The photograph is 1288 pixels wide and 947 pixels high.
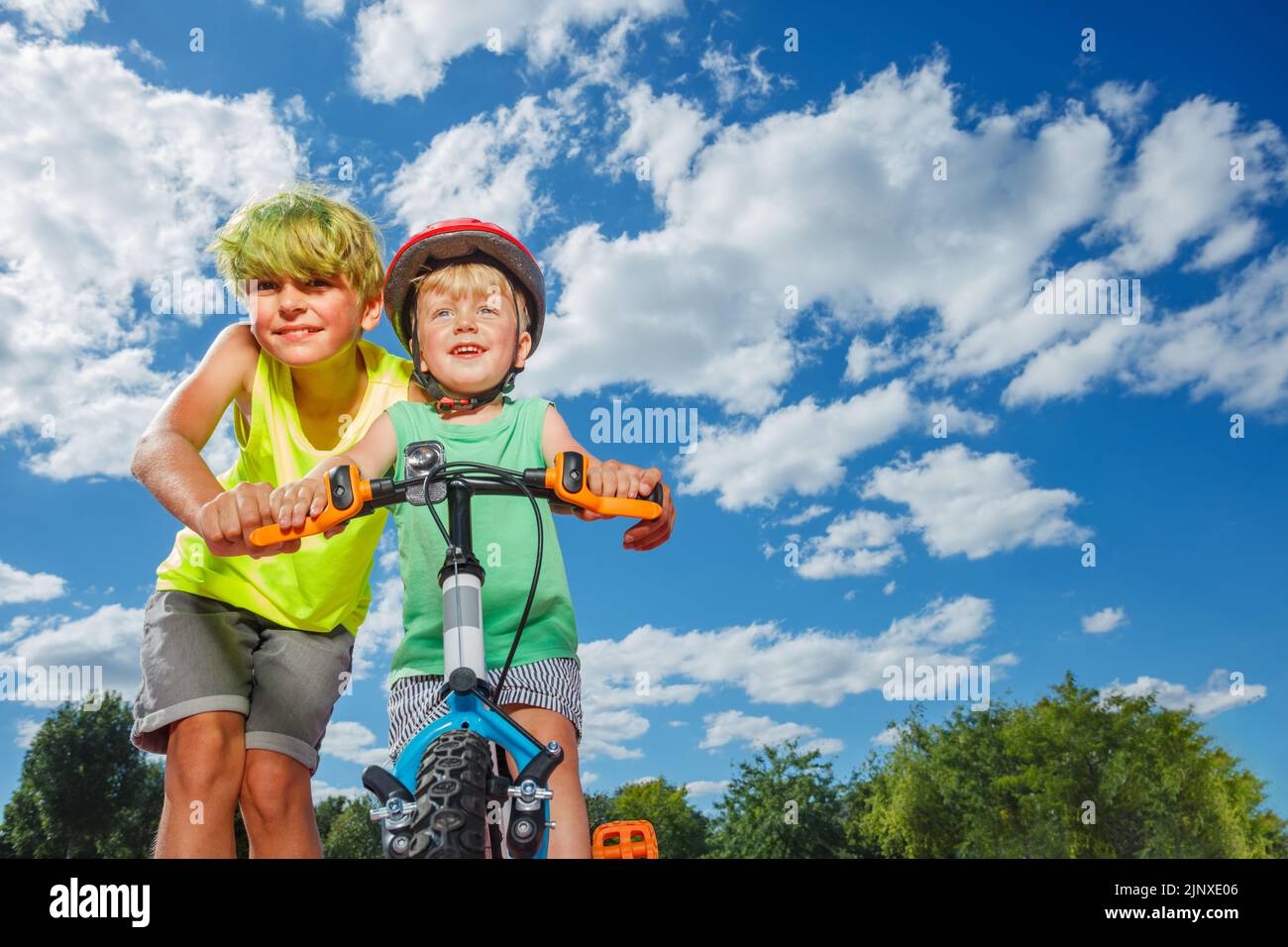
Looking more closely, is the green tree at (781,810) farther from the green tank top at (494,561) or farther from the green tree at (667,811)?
the green tank top at (494,561)

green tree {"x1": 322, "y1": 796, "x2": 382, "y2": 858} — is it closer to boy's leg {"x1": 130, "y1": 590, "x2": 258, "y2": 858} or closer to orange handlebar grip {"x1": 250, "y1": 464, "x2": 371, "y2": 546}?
boy's leg {"x1": 130, "y1": 590, "x2": 258, "y2": 858}

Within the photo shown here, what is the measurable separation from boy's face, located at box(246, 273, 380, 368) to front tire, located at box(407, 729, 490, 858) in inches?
80.9

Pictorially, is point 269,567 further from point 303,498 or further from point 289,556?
point 303,498

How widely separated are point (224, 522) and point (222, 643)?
4.24ft

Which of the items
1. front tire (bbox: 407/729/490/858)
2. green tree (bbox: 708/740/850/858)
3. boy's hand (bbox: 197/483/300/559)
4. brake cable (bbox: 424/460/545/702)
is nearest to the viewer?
front tire (bbox: 407/729/490/858)

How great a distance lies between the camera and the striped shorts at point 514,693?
2918 millimetres

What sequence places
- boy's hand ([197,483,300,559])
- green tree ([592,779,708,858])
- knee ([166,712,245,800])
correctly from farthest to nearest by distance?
green tree ([592,779,708,858]) < knee ([166,712,245,800]) < boy's hand ([197,483,300,559])

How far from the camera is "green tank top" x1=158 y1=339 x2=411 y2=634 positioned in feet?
12.5

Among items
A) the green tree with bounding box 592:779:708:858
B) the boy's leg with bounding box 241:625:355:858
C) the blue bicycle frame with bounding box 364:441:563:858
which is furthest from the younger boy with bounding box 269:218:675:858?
the green tree with bounding box 592:779:708:858

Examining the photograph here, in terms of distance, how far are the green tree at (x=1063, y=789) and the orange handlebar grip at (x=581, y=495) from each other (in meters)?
31.8

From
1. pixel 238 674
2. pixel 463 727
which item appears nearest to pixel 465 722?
pixel 463 727

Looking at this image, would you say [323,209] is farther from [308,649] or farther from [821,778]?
[821,778]
